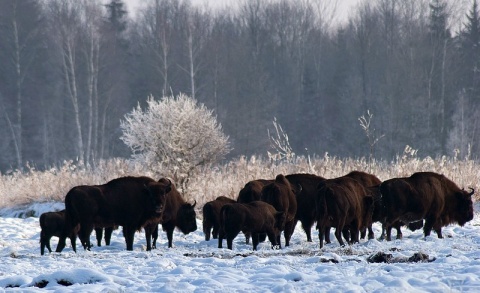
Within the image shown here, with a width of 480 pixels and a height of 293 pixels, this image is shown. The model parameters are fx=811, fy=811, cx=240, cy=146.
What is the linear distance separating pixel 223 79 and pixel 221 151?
3631 cm

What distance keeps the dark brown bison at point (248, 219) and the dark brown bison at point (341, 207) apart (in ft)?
3.06

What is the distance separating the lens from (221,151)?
88.2 feet

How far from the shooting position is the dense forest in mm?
56531

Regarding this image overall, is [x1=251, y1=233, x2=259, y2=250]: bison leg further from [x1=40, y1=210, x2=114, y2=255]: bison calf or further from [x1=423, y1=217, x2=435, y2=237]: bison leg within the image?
[x1=423, y1=217, x2=435, y2=237]: bison leg

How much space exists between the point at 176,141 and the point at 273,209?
35.3 feet

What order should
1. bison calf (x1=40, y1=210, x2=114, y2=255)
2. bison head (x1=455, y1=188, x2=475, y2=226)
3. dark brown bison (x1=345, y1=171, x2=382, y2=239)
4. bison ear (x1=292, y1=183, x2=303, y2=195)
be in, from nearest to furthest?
bison calf (x1=40, y1=210, x2=114, y2=255)
dark brown bison (x1=345, y1=171, x2=382, y2=239)
bison ear (x1=292, y1=183, x2=303, y2=195)
bison head (x1=455, y1=188, x2=475, y2=226)

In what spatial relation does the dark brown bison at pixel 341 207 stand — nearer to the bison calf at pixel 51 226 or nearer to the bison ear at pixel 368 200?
the bison ear at pixel 368 200

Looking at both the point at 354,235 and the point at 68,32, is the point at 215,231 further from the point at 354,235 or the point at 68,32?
the point at 68,32

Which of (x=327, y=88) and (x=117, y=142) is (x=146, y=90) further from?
(x=327, y=88)

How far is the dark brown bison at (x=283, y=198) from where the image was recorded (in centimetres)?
1673

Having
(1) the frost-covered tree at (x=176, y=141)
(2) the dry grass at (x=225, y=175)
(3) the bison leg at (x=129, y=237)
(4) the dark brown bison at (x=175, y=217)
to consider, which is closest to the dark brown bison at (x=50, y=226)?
(3) the bison leg at (x=129, y=237)

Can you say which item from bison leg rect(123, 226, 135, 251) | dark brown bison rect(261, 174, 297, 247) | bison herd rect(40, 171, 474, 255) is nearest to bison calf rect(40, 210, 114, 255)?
bison herd rect(40, 171, 474, 255)

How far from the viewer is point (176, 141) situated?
2630 cm

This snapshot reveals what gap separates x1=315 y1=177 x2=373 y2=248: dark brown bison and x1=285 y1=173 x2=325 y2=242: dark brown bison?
3.97ft
